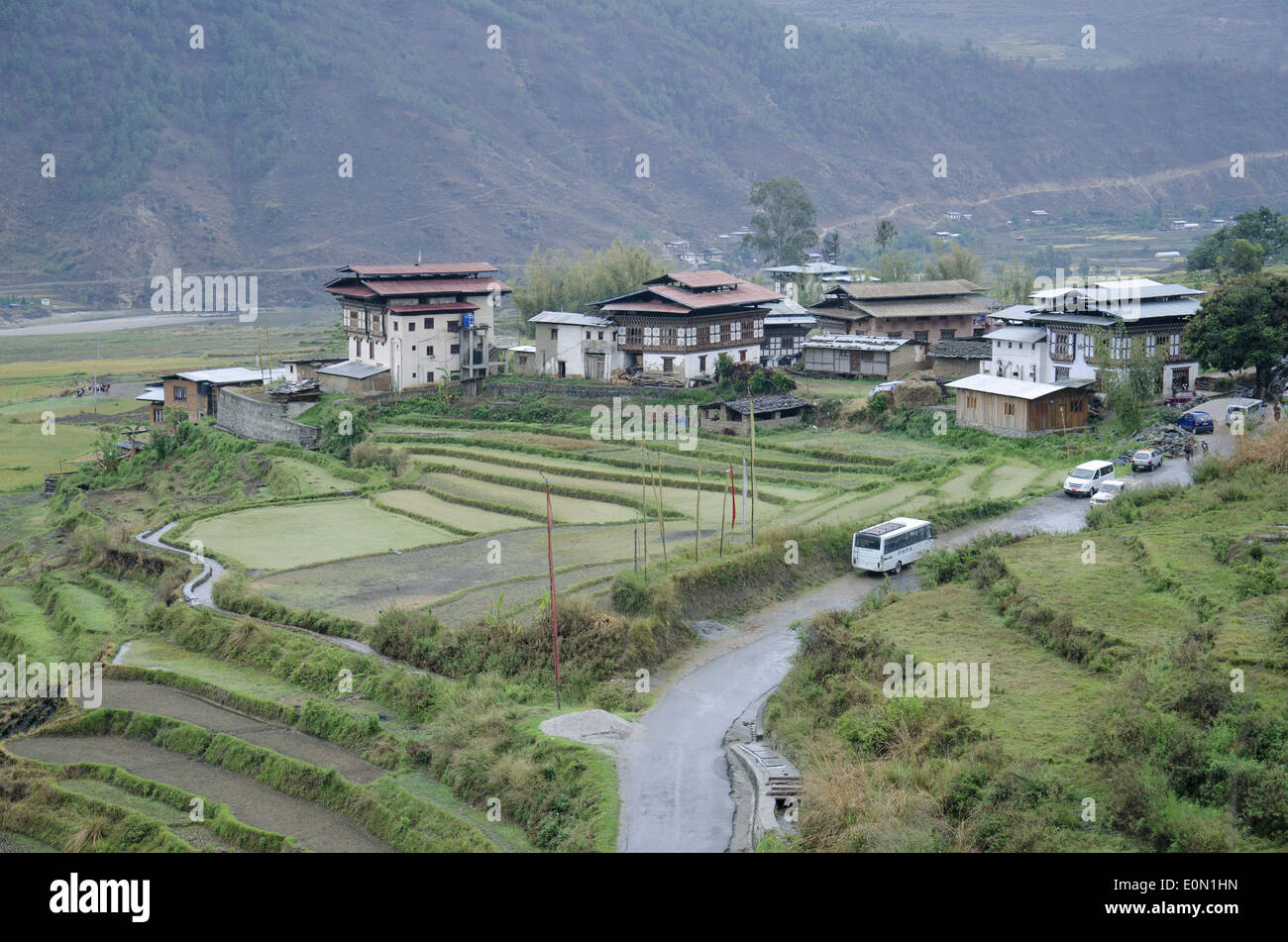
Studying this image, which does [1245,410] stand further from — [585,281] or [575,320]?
[585,281]

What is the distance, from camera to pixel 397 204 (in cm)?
14575

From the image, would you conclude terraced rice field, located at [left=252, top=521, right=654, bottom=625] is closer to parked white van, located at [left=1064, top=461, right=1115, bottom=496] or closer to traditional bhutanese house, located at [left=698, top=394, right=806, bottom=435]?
parked white van, located at [left=1064, top=461, right=1115, bottom=496]

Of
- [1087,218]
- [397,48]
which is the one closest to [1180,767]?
[1087,218]

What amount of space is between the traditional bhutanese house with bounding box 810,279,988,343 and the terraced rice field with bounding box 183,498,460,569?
1121 inches

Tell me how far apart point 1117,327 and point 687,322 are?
1857cm

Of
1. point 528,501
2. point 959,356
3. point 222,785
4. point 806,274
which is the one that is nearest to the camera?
point 222,785

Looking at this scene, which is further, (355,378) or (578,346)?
(578,346)

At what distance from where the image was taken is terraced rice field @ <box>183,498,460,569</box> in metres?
37.7

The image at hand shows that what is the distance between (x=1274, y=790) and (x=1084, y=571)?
474 inches

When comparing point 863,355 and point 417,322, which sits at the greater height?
point 417,322

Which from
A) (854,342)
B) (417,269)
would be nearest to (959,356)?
(854,342)

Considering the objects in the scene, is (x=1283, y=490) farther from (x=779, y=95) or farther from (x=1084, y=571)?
(x=779, y=95)

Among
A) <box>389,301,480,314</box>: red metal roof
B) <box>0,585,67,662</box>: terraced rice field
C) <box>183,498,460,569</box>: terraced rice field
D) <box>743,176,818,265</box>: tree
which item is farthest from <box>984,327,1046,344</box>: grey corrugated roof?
<box>743,176,818,265</box>: tree

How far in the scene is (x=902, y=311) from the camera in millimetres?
63312
